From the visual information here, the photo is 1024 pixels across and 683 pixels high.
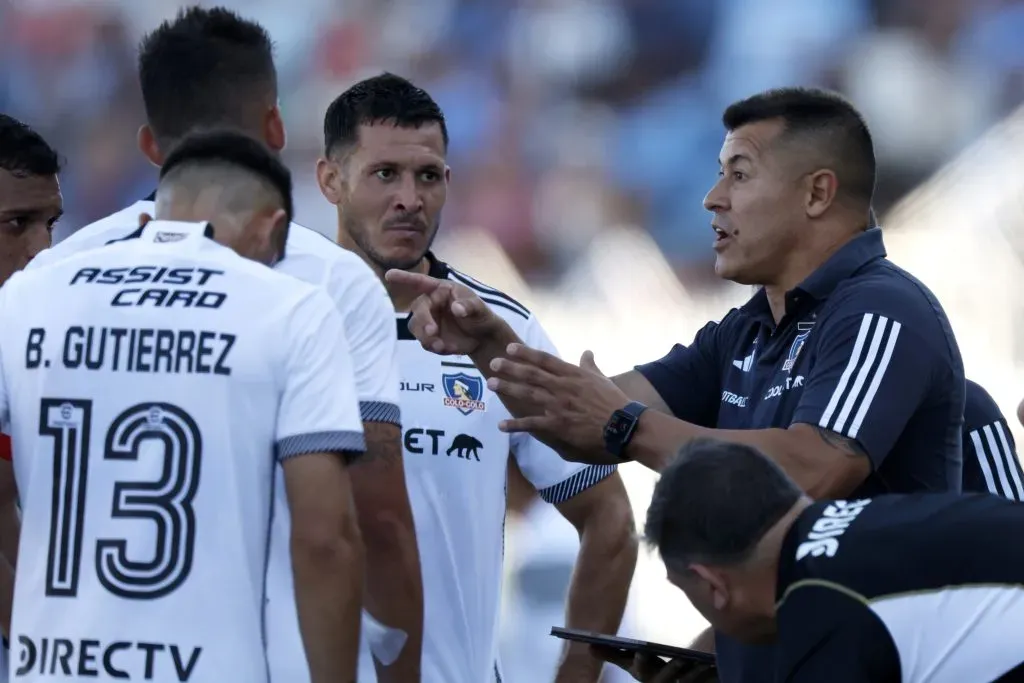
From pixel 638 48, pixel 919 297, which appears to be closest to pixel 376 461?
pixel 919 297

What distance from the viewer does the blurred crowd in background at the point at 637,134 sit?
19.9 ft

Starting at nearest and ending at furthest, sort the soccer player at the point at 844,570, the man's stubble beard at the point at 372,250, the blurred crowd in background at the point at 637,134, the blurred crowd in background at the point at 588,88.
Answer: the soccer player at the point at 844,570, the man's stubble beard at the point at 372,250, the blurred crowd in background at the point at 637,134, the blurred crowd in background at the point at 588,88

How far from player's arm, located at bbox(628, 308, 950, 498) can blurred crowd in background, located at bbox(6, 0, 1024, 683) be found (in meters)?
3.18

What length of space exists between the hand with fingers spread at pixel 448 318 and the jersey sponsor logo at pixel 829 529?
3.04 ft

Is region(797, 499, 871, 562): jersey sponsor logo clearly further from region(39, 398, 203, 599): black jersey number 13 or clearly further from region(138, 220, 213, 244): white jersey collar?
region(138, 220, 213, 244): white jersey collar

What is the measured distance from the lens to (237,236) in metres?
2.25

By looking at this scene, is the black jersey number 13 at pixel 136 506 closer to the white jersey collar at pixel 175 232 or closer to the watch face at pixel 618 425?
the white jersey collar at pixel 175 232

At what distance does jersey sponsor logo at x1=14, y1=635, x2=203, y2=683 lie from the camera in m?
2.05

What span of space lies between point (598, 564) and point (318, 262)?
150cm

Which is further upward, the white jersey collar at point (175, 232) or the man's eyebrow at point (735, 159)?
the man's eyebrow at point (735, 159)

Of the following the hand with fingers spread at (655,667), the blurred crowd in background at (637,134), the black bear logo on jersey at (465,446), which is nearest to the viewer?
the hand with fingers spread at (655,667)

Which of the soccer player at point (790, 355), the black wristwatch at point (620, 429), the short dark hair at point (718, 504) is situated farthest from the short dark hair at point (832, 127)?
the short dark hair at point (718, 504)

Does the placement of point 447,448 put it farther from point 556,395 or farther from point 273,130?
point 273,130

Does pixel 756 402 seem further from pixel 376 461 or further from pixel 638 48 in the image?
pixel 638 48
